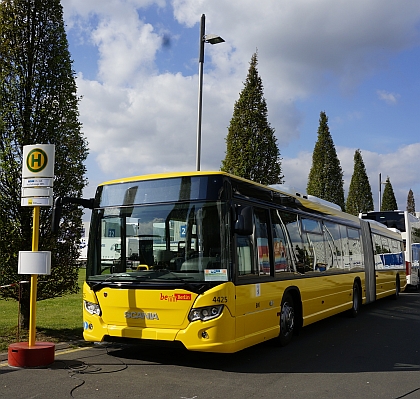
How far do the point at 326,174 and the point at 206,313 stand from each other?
29921 millimetres

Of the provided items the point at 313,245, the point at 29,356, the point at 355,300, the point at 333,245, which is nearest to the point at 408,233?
the point at 355,300

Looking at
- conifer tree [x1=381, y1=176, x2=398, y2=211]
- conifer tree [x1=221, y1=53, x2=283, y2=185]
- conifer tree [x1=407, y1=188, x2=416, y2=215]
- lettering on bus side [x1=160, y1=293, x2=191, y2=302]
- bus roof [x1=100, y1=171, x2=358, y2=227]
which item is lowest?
lettering on bus side [x1=160, y1=293, x2=191, y2=302]

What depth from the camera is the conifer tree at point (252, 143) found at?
18156mm

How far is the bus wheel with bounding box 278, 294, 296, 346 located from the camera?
9273mm

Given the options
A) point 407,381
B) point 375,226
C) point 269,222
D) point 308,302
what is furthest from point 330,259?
point 375,226

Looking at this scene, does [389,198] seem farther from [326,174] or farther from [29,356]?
[29,356]

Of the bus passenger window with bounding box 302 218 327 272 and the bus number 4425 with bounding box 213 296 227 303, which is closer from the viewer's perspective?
the bus number 4425 with bounding box 213 296 227 303

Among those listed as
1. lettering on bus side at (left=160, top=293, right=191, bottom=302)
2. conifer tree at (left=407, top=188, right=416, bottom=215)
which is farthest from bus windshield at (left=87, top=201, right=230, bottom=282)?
conifer tree at (left=407, top=188, right=416, bottom=215)

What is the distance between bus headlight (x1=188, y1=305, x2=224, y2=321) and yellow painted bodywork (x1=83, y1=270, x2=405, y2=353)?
2.2 inches

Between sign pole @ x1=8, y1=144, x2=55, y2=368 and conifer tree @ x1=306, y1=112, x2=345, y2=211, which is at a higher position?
conifer tree @ x1=306, y1=112, x2=345, y2=211

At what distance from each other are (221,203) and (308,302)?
3.83 metres

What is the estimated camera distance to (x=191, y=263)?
749cm

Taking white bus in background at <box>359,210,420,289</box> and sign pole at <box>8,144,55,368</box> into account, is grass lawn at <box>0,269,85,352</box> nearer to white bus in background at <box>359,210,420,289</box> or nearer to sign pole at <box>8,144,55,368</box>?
sign pole at <box>8,144,55,368</box>

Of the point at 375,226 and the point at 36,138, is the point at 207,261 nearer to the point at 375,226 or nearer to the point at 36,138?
the point at 36,138
